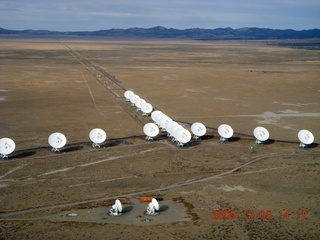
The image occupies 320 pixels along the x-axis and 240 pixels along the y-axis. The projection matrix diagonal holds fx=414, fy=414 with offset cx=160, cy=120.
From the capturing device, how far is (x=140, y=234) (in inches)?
1126

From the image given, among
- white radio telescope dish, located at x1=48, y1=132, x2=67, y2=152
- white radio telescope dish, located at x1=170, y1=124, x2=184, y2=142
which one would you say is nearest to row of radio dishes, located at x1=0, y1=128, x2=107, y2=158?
white radio telescope dish, located at x1=48, y1=132, x2=67, y2=152

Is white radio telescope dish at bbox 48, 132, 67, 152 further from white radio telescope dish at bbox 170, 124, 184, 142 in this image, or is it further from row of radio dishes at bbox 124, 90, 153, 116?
row of radio dishes at bbox 124, 90, 153, 116

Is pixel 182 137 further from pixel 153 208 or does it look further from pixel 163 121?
pixel 153 208

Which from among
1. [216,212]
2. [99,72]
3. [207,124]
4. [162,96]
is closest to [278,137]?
[207,124]

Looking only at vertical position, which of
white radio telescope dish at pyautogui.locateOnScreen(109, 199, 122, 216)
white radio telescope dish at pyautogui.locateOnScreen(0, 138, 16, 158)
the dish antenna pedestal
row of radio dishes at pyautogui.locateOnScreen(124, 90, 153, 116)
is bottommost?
white radio telescope dish at pyautogui.locateOnScreen(109, 199, 122, 216)

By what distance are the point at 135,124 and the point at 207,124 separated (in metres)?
10.5

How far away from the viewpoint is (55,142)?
150ft

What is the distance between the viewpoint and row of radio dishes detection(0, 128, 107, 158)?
4325 cm

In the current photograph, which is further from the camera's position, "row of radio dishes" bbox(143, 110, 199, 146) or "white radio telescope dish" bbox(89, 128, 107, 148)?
"row of radio dishes" bbox(143, 110, 199, 146)

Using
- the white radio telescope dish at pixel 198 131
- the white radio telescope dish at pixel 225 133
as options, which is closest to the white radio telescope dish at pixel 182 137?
the white radio telescope dish at pixel 198 131

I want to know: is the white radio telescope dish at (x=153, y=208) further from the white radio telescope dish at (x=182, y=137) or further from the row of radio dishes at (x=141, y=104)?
the row of radio dishes at (x=141, y=104)

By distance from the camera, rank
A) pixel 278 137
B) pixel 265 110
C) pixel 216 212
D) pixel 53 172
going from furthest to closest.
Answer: pixel 265 110, pixel 278 137, pixel 53 172, pixel 216 212

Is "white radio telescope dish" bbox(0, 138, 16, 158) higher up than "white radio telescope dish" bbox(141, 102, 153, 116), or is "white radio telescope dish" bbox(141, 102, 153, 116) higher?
"white radio telescope dish" bbox(141, 102, 153, 116)

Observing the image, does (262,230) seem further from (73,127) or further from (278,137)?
(73,127)
